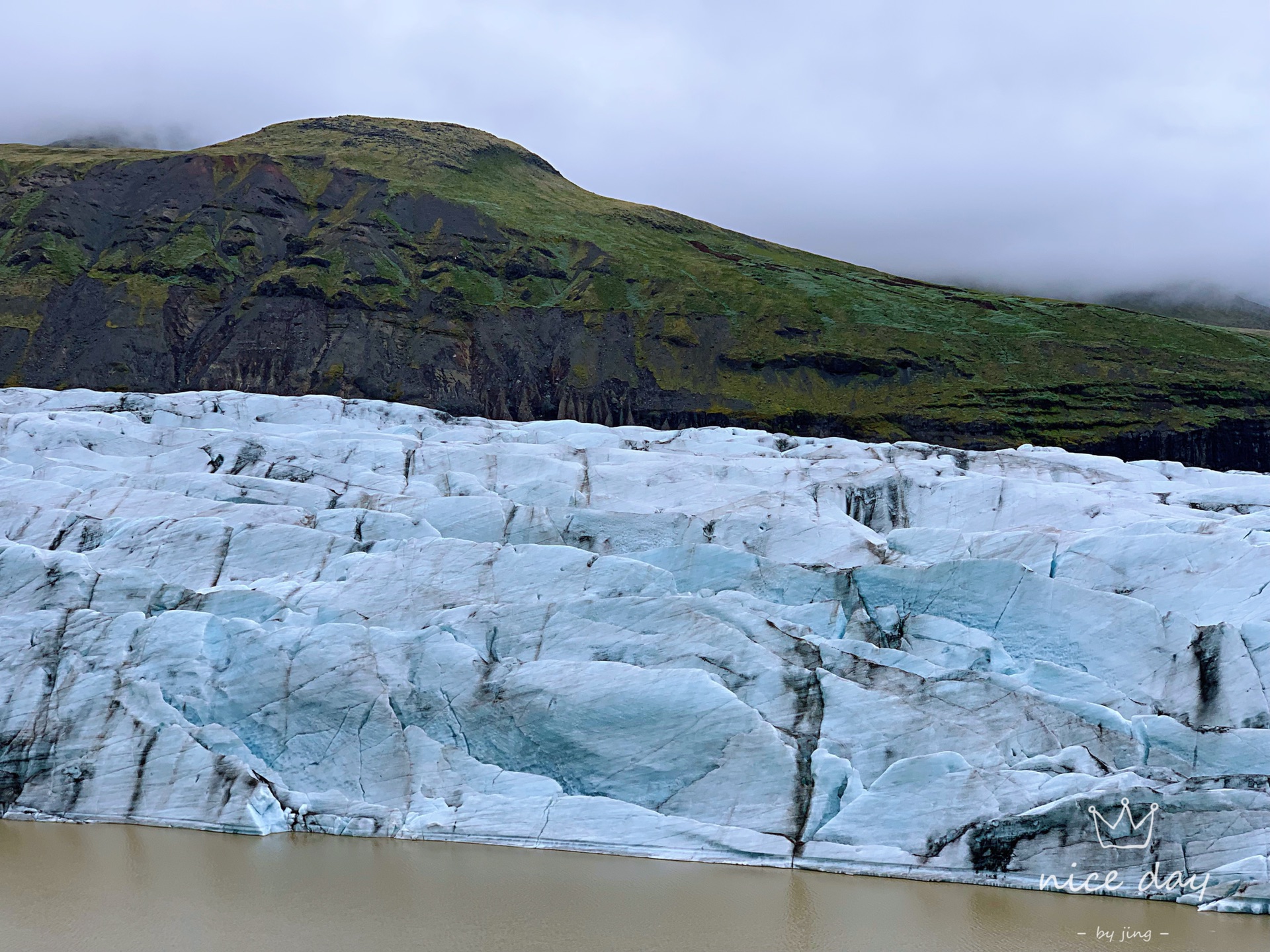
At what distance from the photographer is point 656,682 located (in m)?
13.7

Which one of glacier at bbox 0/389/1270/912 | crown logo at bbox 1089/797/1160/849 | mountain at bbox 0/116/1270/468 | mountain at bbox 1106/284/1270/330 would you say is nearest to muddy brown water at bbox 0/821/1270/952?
glacier at bbox 0/389/1270/912

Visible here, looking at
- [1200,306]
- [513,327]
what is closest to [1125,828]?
[513,327]

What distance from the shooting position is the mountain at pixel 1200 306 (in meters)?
189

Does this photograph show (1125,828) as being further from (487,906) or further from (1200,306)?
(1200,306)

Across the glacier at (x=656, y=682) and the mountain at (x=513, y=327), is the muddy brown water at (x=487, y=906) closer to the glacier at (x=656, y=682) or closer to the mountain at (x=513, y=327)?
the glacier at (x=656, y=682)

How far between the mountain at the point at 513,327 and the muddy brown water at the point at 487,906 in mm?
51338

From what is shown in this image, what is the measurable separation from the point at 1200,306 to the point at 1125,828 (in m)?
210

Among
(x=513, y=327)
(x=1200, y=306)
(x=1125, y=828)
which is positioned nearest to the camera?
(x=1125, y=828)

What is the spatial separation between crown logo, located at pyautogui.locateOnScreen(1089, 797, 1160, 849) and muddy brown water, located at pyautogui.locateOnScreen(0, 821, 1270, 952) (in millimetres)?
568

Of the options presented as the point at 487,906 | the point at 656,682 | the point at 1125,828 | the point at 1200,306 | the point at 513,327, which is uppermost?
the point at 1200,306

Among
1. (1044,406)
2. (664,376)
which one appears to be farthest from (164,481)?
(1044,406)

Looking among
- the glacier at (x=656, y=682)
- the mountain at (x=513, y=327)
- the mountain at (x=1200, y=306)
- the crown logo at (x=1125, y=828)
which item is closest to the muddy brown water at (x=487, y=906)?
the glacier at (x=656, y=682)

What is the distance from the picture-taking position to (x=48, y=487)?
19922 mm

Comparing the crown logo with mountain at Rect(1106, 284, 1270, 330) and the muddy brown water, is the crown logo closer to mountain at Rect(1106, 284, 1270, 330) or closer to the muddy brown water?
the muddy brown water
